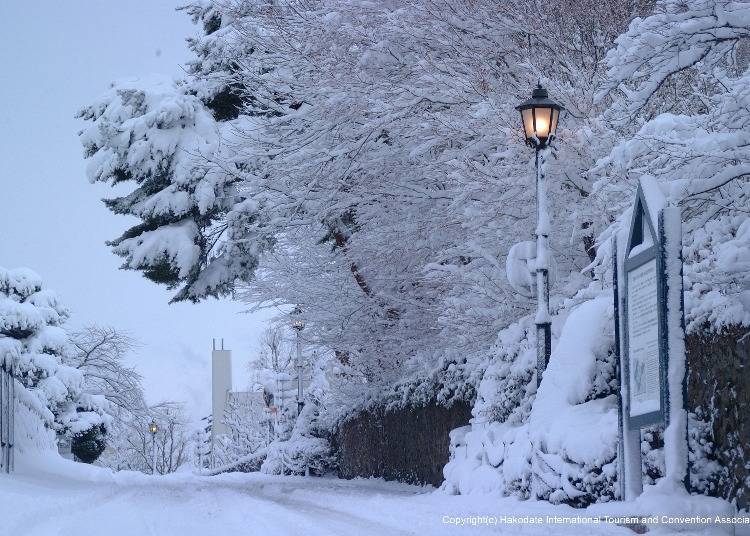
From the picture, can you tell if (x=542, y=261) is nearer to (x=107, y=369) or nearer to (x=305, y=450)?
(x=305, y=450)

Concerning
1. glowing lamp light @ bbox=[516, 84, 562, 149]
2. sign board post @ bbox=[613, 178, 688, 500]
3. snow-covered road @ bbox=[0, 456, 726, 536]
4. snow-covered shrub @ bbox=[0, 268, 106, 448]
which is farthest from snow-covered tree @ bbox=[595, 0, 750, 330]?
snow-covered shrub @ bbox=[0, 268, 106, 448]

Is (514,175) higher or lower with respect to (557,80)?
lower

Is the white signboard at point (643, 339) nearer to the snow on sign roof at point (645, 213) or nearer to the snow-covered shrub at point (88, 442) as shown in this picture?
the snow on sign roof at point (645, 213)

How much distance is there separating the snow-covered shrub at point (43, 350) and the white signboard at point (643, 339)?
2949cm

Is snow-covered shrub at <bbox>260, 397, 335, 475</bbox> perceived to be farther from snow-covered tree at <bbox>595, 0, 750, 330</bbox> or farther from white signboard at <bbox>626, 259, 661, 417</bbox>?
white signboard at <bbox>626, 259, 661, 417</bbox>

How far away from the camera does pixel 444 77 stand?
16.8 meters

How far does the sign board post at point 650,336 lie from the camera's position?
8062 mm

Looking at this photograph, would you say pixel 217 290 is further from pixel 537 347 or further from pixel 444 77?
pixel 537 347

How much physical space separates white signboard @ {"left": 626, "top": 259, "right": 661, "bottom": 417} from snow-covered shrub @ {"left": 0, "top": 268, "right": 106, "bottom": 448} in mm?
29491

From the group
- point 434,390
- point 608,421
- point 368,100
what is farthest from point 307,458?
point 608,421

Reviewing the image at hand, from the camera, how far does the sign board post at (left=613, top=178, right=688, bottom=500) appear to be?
8.06 metres

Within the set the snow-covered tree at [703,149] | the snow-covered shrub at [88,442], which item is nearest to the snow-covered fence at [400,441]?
the snow-covered tree at [703,149]

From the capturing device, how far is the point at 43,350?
39719 millimetres

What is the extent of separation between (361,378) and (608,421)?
48.4 feet
